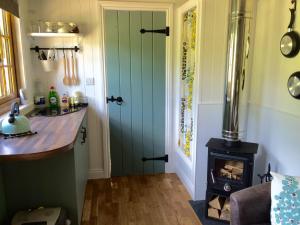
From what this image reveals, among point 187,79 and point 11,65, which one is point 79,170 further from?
point 187,79

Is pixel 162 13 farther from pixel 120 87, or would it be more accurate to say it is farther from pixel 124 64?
pixel 120 87

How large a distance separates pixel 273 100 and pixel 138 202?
1670 mm

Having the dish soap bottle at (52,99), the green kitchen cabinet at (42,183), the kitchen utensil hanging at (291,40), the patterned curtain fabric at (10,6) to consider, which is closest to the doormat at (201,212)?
the green kitchen cabinet at (42,183)

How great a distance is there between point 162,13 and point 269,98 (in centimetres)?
157

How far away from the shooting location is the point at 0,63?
2.30 metres

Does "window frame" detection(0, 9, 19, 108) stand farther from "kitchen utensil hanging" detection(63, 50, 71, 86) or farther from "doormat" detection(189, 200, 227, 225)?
"doormat" detection(189, 200, 227, 225)

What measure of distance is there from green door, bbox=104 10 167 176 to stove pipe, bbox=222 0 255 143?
1082 mm

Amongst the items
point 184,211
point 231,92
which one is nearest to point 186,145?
point 184,211

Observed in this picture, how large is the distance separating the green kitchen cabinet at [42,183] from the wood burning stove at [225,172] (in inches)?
46.9

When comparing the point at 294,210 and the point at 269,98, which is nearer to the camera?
the point at 294,210

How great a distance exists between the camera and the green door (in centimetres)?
304

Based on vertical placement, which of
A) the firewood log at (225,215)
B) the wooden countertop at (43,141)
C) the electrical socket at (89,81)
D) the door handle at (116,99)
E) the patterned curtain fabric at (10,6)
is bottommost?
the firewood log at (225,215)

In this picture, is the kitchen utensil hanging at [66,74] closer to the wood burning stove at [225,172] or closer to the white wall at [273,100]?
the wood burning stove at [225,172]

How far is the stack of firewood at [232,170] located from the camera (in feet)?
7.36
